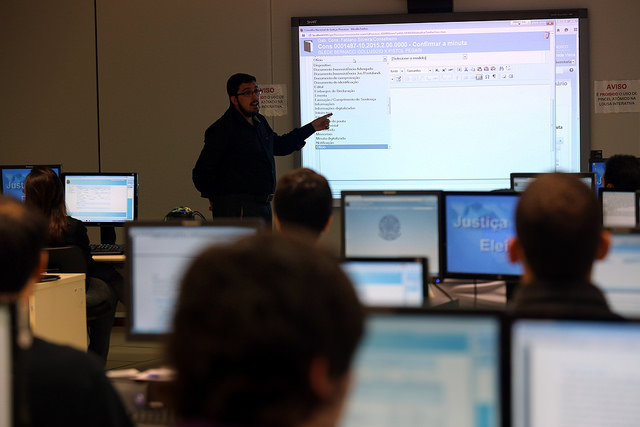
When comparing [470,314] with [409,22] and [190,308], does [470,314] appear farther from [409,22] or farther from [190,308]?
[409,22]

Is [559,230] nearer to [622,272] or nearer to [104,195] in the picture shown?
[622,272]

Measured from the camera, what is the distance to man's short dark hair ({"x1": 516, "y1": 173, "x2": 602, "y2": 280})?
1357 mm

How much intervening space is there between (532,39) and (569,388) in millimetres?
5302

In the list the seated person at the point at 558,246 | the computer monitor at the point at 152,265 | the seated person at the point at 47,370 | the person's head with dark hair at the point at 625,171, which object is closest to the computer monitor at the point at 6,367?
the seated person at the point at 47,370

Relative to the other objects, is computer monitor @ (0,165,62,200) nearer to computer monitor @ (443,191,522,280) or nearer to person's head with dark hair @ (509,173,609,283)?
computer monitor @ (443,191,522,280)

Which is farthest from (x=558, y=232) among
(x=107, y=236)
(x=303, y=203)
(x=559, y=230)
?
(x=107, y=236)

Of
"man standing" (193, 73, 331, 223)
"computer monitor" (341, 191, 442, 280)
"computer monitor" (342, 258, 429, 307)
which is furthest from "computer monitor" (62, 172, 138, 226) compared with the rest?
"computer monitor" (342, 258, 429, 307)

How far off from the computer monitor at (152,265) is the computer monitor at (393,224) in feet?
3.07

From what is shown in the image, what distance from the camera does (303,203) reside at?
238 cm

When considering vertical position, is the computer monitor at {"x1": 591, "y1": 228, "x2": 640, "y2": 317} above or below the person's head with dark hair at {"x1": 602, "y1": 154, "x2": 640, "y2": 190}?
below

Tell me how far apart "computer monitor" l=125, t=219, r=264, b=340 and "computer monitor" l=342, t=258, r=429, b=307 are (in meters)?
0.49

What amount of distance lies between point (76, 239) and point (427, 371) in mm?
3386

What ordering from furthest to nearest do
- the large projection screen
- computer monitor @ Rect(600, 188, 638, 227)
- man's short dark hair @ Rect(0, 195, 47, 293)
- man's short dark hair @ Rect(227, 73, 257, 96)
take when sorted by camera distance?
the large projection screen → man's short dark hair @ Rect(227, 73, 257, 96) → computer monitor @ Rect(600, 188, 638, 227) → man's short dark hair @ Rect(0, 195, 47, 293)

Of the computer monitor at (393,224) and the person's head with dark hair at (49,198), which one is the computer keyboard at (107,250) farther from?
the computer monitor at (393,224)
